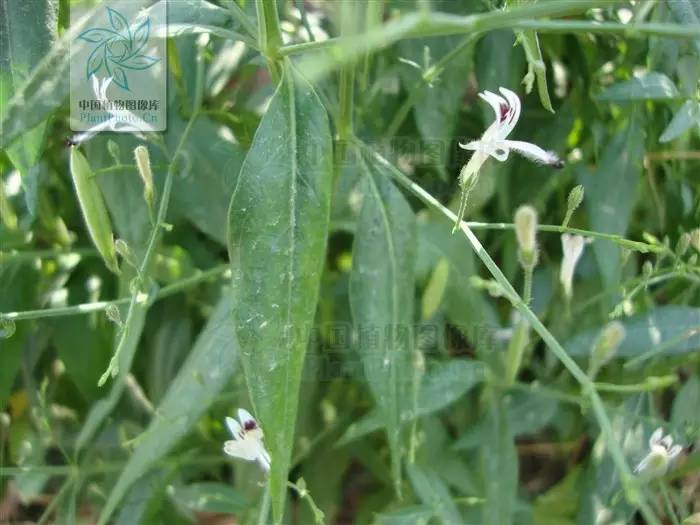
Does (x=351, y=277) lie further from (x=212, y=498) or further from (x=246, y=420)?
(x=212, y=498)

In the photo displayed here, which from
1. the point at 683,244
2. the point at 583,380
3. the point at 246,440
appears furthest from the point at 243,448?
the point at 683,244

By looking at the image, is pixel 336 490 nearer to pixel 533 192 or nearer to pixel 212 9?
pixel 533 192

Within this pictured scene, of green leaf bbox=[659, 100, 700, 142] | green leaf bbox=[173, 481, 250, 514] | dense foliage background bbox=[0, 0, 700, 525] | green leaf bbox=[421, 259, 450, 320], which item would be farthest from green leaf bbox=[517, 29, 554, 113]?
green leaf bbox=[173, 481, 250, 514]

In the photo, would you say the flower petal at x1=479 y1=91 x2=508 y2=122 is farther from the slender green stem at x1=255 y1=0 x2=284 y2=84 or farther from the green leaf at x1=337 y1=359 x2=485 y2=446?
the green leaf at x1=337 y1=359 x2=485 y2=446

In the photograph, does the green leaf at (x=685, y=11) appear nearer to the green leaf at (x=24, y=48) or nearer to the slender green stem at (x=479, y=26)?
the slender green stem at (x=479, y=26)

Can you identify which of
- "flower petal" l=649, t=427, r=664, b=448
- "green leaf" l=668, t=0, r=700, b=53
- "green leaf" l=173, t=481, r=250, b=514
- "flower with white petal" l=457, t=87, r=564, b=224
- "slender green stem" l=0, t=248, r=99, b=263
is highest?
"green leaf" l=668, t=0, r=700, b=53

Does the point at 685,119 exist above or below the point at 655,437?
above
